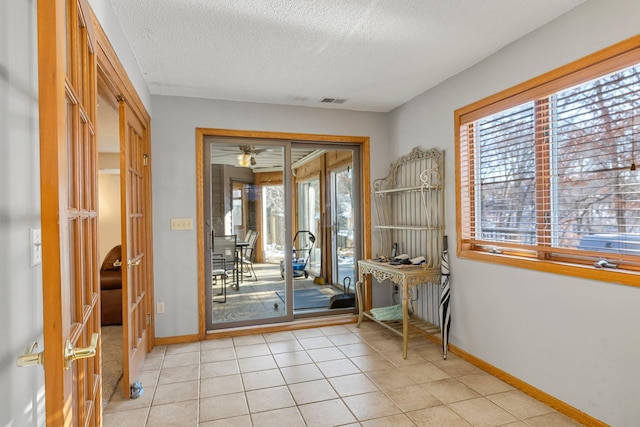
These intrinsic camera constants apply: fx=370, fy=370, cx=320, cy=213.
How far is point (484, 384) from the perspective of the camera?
8.72ft

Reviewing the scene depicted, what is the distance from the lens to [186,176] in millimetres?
3654

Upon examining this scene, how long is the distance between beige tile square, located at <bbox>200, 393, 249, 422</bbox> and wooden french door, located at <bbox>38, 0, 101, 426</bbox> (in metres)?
0.94

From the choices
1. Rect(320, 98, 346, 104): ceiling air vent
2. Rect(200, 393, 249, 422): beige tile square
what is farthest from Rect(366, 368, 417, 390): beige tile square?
Rect(320, 98, 346, 104): ceiling air vent

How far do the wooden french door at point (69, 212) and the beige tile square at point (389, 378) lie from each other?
6.05 ft

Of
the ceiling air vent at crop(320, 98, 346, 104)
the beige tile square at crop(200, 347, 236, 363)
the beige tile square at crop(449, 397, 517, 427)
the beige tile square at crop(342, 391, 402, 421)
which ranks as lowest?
the beige tile square at crop(449, 397, 517, 427)

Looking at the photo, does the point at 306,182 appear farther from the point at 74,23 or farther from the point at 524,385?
the point at 74,23

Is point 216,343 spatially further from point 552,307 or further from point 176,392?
point 552,307

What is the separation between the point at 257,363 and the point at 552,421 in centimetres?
209

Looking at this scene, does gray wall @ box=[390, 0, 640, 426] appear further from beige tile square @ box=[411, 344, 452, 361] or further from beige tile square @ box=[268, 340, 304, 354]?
beige tile square @ box=[268, 340, 304, 354]

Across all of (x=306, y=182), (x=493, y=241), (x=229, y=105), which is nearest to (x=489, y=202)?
(x=493, y=241)

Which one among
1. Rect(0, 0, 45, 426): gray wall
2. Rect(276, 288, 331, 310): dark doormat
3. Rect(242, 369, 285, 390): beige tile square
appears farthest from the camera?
Rect(276, 288, 331, 310): dark doormat

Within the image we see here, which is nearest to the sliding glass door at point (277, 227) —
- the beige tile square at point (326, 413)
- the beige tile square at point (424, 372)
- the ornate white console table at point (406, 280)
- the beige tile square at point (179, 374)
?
the ornate white console table at point (406, 280)

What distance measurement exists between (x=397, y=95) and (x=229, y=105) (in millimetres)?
1707

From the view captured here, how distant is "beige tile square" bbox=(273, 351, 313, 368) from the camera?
308 centimetres
